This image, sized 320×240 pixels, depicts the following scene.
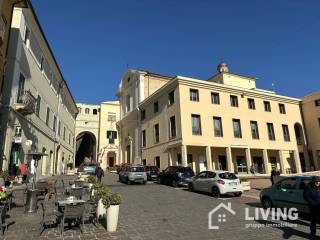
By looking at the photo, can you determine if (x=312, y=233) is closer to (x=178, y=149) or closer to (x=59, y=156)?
(x=178, y=149)

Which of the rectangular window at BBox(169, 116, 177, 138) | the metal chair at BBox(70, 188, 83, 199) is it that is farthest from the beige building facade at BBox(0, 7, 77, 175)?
the rectangular window at BBox(169, 116, 177, 138)

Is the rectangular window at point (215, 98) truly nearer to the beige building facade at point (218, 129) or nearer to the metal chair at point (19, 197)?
the beige building facade at point (218, 129)

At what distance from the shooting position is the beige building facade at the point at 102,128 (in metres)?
47.3

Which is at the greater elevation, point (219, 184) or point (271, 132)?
point (271, 132)

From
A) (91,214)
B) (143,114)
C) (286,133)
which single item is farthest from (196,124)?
(91,214)

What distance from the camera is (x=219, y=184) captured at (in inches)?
599

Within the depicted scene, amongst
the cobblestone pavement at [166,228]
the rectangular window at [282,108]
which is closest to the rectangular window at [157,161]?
the rectangular window at [282,108]

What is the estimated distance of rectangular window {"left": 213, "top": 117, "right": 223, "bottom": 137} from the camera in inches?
1075

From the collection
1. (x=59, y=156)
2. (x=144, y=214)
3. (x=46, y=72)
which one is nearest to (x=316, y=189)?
(x=144, y=214)

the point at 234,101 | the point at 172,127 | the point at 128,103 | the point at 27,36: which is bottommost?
the point at 172,127

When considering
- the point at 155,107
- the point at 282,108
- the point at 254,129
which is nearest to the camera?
the point at 254,129

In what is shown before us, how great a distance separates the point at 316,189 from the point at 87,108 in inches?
→ 1930

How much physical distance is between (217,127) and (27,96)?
18.9 meters

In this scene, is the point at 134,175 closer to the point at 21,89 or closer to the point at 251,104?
the point at 21,89
